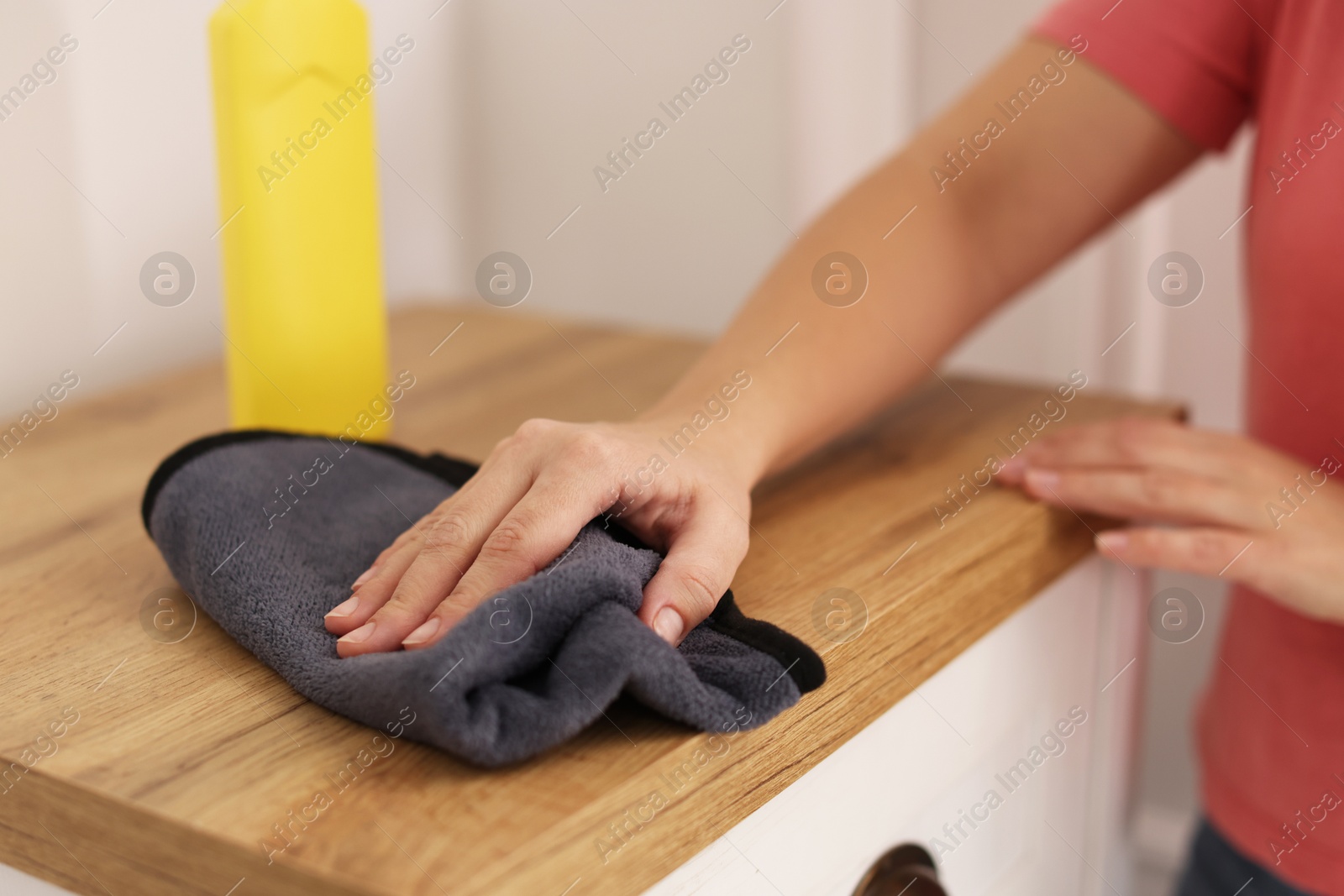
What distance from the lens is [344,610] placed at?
426mm

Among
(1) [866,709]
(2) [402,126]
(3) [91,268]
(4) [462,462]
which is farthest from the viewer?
(2) [402,126]

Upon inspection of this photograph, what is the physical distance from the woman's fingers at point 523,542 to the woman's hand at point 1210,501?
0.27 m

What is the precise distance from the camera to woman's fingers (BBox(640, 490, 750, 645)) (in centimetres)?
41

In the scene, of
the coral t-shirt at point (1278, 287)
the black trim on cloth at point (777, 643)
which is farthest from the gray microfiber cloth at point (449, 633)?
the coral t-shirt at point (1278, 287)

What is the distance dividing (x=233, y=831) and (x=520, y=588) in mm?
111

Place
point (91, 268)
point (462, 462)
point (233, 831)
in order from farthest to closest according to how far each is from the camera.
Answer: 1. point (91, 268)
2. point (462, 462)
3. point (233, 831)

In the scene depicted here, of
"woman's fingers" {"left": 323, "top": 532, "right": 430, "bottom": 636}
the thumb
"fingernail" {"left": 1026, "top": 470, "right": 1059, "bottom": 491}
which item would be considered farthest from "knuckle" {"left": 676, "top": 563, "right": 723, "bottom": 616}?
"fingernail" {"left": 1026, "top": 470, "right": 1059, "bottom": 491}

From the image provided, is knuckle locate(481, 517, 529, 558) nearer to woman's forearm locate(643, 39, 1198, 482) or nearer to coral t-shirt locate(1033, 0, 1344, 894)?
woman's forearm locate(643, 39, 1198, 482)

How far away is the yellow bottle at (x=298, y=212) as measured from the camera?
0.58 meters

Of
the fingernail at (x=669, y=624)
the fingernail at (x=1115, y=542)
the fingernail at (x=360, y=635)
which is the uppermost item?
the fingernail at (x=1115, y=542)

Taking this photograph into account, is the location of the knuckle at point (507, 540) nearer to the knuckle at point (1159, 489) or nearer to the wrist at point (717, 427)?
the wrist at point (717, 427)

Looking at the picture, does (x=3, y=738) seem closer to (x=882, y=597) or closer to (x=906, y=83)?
(x=882, y=597)

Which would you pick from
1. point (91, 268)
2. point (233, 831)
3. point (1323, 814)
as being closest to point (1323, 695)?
point (1323, 814)

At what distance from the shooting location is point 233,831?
0.33 meters
